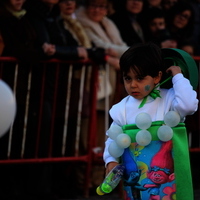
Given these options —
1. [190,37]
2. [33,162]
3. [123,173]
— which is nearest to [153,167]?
[123,173]

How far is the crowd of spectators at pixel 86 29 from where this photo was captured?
710 centimetres

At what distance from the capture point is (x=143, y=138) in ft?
Answer: 15.1

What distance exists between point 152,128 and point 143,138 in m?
0.14

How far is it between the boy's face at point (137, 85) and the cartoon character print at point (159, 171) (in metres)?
0.38

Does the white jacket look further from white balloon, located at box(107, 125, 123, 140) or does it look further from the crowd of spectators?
the crowd of spectators

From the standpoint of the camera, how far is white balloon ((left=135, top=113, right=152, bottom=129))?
464cm

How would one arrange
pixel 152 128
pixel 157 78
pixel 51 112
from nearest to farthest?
pixel 152 128, pixel 157 78, pixel 51 112

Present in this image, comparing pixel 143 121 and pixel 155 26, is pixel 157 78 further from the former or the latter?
pixel 155 26

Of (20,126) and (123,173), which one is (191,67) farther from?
(20,126)

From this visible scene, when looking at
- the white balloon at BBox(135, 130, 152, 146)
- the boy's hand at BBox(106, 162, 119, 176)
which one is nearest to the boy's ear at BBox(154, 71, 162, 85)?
the white balloon at BBox(135, 130, 152, 146)

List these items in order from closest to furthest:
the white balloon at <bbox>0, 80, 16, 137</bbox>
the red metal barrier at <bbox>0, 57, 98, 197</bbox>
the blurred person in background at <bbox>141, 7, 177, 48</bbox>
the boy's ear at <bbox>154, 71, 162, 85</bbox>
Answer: the white balloon at <bbox>0, 80, 16, 137</bbox> < the boy's ear at <bbox>154, 71, 162, 85</bbox> < the red metal barrier at <bbox>0, 57, 98, 197</bbox> < the blurred person in background at <bbox>141, 7, 177, 48</bbox>

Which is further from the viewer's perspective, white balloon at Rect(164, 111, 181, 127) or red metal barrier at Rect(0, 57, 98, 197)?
red metal barrier at Rect(0, 57, 98, 197)

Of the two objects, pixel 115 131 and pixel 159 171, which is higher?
pixel 115 131

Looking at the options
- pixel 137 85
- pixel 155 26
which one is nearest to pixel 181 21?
pixel 155 26
